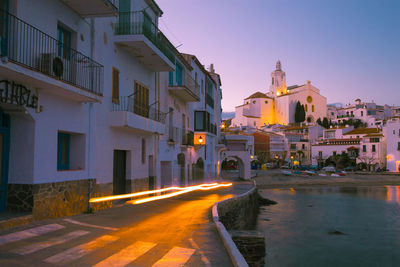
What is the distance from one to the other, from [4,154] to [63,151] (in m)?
2.66

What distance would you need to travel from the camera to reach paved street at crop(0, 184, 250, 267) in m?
7.13

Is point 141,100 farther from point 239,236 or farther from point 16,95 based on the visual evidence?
point 239,236

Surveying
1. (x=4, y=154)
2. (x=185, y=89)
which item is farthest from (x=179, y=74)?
(x=4, y=154)

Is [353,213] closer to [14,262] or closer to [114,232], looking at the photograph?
[114,232]

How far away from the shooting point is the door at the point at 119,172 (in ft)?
56.1

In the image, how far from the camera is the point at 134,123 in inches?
653

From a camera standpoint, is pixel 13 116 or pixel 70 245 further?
pixel 13 116

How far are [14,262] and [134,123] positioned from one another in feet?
33.8

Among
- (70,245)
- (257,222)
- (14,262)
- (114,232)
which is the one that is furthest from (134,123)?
(257,222)

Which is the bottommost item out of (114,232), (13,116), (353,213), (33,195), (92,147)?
(353,213)

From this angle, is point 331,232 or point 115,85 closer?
point 115,85

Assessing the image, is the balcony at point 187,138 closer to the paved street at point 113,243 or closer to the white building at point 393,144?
the paved street at point 113,243

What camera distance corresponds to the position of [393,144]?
73750mm

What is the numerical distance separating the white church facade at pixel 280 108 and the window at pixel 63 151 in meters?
119
